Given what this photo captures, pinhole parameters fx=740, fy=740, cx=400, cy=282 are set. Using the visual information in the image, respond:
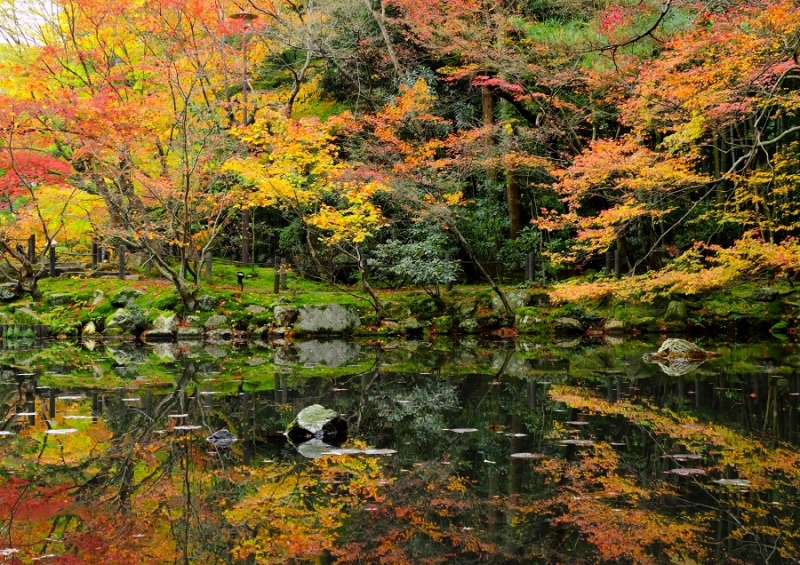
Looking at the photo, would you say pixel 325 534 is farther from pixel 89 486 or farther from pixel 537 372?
pixel 537 372

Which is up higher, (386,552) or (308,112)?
(308,112)

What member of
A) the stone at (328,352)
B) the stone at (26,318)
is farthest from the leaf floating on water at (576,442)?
the stone at (26,318)

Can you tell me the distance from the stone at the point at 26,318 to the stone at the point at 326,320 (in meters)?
6.04

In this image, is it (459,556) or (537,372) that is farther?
(537,372)

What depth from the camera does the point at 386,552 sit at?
3436 mm

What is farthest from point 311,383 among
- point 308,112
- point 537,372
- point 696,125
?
point 308,112

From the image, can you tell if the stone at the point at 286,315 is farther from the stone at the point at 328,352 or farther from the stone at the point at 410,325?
the stone at the point at 410,325

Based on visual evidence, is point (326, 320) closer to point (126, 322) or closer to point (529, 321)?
point (126, 322)

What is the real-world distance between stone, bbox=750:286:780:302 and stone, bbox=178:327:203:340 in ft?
41.4

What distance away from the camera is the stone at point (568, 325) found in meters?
17.1

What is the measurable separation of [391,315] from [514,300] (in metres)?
2.98

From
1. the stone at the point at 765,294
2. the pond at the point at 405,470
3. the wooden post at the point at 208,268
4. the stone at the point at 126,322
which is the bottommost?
the pond at the point at 405,470

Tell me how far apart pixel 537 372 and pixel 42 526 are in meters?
7.45

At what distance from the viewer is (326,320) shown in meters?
16.8
